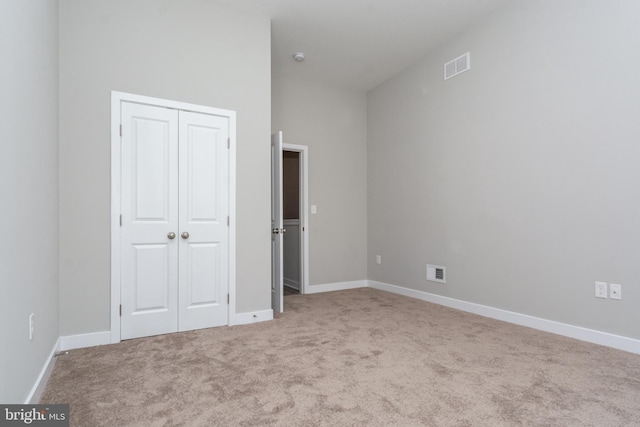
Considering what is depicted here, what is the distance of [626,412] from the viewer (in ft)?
5.90

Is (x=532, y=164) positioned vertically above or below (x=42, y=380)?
above

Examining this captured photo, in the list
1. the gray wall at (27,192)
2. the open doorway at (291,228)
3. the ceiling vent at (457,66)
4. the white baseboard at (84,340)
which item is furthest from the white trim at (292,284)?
the ceiling vent at (457,66)

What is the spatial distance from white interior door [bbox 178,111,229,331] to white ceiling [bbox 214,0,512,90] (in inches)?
52.9

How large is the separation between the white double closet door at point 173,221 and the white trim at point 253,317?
0.48 ft

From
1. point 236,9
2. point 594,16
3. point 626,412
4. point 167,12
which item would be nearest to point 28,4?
point 167,12

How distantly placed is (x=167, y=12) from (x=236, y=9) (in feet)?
2.22

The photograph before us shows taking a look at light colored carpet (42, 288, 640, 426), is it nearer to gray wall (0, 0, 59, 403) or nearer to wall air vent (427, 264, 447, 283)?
gray wall (0, 0, 59, 403)

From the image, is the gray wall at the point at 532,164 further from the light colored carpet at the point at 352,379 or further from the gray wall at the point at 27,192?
the gray wall at the point at 27,192

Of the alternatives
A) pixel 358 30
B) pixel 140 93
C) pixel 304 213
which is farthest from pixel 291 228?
pixel 140 93

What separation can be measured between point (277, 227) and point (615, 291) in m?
3.11

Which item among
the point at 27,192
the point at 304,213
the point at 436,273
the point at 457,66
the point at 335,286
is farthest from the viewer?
the point at 335,286

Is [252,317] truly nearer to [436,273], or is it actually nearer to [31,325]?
[31,325]

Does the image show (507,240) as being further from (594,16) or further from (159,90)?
(159,90)

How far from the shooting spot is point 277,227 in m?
4.04
